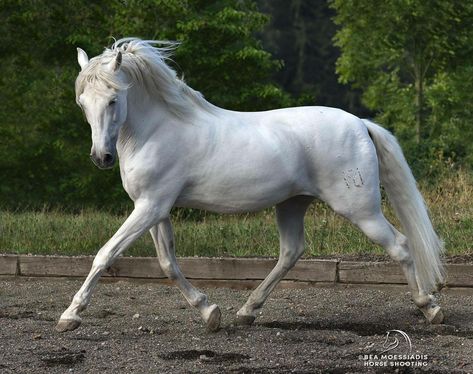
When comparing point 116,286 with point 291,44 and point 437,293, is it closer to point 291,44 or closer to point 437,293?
point 437,293

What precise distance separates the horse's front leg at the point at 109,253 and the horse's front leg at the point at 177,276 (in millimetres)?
326

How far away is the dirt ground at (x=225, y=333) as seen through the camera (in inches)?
221

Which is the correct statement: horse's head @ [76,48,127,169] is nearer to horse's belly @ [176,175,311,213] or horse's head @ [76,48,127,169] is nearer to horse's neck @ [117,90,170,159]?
horse's neck @ [117,90,170,159]

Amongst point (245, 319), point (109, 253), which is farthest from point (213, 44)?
point (109, 253)

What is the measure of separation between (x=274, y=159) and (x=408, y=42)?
54.7 ft

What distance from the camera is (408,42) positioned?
22781 mm

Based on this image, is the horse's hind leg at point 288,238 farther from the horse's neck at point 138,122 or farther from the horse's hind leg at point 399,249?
the horse's neck at point 138,122

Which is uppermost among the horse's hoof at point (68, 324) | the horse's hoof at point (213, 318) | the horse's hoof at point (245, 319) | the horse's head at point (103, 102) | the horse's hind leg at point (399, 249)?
the horse's head at point (103, 102)

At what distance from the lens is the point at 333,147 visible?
684 cm

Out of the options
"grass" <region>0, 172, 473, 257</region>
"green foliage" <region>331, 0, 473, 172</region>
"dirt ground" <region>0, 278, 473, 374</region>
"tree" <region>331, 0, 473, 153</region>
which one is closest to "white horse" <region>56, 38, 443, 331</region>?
"dirt ground" <region>0, 278, 473, 374</region>

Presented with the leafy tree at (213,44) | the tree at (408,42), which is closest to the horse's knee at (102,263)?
the leafy tree at (213,44)

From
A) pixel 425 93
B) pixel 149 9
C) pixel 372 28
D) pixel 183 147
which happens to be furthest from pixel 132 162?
pixel 425 93

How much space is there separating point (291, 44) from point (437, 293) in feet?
114

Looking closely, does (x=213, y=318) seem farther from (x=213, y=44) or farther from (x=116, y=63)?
(x=213, y=44)
